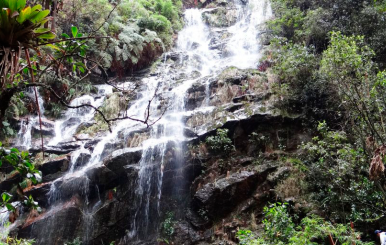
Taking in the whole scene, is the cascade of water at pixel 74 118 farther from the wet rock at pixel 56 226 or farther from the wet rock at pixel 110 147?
the wet rock at pixel 56 226

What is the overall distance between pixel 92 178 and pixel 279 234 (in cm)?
643

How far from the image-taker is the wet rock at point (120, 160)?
9.48 meters

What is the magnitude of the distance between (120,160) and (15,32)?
775 cm

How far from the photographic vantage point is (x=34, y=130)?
12.4 meters

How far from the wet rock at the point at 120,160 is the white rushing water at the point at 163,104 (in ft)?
1.00

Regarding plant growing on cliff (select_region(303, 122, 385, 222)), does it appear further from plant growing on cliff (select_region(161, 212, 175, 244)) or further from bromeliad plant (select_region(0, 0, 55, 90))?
bromeliad plant (select_region(0, 0, 55, 90))

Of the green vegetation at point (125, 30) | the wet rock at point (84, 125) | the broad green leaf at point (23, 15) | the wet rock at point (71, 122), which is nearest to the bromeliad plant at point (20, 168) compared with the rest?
the broad green leaf at point (23, 15)

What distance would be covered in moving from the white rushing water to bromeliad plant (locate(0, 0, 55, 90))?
119cm

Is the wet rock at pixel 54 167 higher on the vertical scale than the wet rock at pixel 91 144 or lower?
lower

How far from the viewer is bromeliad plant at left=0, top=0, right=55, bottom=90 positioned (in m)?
1.98

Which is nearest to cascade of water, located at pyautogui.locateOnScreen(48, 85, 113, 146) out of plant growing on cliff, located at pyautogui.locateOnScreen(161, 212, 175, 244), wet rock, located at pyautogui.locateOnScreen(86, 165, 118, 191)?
wet rock, located at pyautogui.locateOnScreen(86, 165, 118, 191)

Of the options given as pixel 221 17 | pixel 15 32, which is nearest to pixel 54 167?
pixel 15 32

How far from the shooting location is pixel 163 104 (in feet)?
42.3

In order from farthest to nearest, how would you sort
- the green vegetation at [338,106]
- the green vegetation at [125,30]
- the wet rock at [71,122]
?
the green vegetation at [125,30]
the wet rock at [71,122]
the green vegetation at [338,106]
